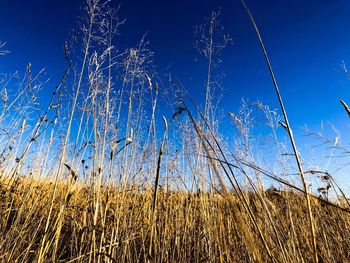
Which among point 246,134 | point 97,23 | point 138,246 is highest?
point 97,23

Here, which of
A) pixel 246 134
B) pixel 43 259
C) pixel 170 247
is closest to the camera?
pixel 43 259

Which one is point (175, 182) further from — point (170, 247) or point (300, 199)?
point (300, 199)

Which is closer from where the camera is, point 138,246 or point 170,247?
point 170,247

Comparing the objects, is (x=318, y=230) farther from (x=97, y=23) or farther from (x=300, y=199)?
(x=97, y=23)

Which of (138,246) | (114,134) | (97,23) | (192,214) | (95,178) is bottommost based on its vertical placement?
(138,246)

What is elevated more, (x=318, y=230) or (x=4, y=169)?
(x=4, y=169)

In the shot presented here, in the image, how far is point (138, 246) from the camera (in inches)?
117

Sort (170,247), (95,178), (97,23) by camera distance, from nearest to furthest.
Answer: (95,178)
(97,23)
(170,247)

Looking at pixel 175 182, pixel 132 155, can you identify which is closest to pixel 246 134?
pixel 175 182

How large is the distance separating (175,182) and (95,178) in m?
1.33

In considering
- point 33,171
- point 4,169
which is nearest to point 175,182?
point 33,171

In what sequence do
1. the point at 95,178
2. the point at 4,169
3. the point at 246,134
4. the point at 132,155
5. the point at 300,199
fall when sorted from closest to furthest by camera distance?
1. the point at 95,178
2. the point at 132,155
3. the point at 4,169
4. the point at 246,134
5. the point at 300,199

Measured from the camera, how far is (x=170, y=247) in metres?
2.59

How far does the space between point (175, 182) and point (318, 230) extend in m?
1.50
